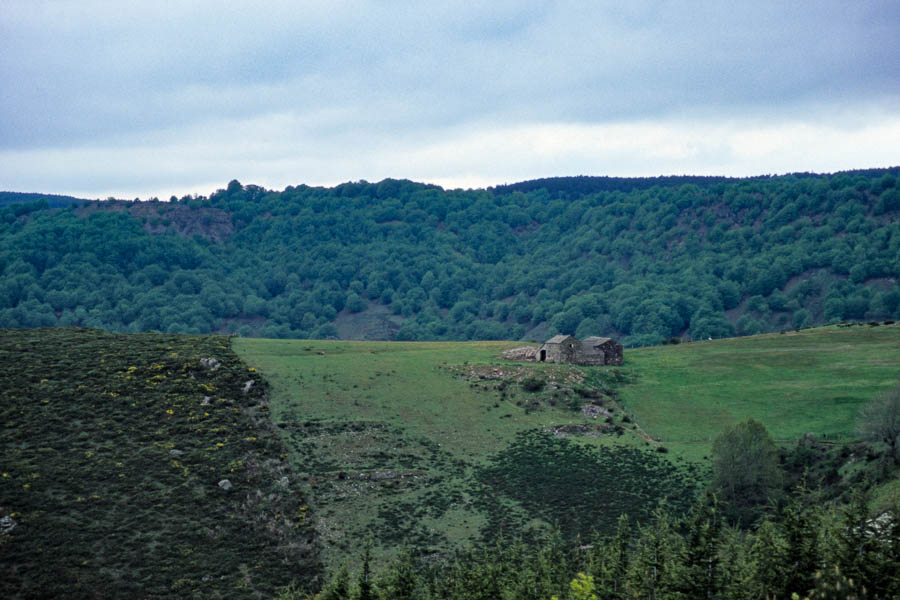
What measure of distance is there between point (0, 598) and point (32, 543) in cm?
485

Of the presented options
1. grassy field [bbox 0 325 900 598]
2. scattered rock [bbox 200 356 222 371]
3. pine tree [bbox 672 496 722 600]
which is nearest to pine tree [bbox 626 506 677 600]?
pine tree [bbox 672 496 722 600]

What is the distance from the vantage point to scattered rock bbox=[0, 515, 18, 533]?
44.1 meters

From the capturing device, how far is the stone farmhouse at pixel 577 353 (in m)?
88.8

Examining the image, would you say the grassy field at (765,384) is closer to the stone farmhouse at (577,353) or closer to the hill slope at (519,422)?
the hill slope at (519,422)

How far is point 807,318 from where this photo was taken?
163625mm

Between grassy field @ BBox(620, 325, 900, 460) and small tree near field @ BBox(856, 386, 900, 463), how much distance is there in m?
4.89

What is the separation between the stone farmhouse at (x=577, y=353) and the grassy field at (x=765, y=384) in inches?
110

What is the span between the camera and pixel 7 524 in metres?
44.6

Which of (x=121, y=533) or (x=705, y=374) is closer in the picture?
(x=121, y=533)

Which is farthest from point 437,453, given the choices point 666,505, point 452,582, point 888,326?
point 888,326

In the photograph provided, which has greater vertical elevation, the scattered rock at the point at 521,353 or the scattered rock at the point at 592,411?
the scattered rock at the point at 521,353

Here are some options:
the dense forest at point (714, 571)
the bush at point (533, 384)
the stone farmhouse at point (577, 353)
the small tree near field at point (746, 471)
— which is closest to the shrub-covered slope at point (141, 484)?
the dense forest at point (714, 571)

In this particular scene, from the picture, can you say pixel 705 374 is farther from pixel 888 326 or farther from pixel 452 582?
pixel 452 582

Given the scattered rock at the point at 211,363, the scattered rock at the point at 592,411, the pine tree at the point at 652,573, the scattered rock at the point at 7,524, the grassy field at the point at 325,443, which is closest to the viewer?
the pine tree at the point at 652,573
